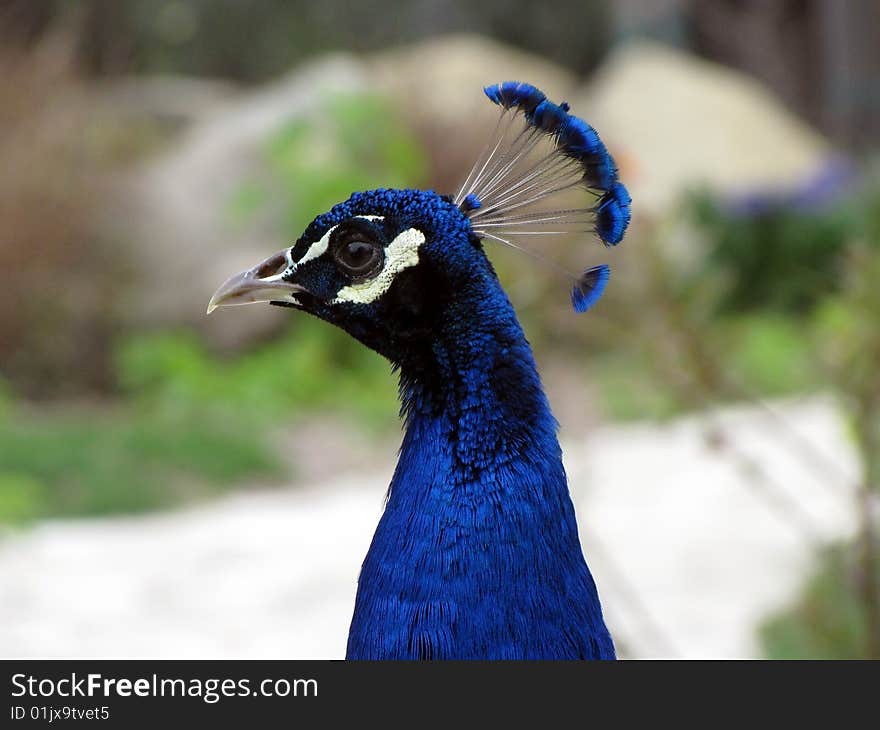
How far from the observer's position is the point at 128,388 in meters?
5.35

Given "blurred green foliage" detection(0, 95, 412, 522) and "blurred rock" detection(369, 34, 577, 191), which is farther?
"blurred rock" detection(369, 34, 577, 191)

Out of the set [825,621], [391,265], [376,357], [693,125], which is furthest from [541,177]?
[693,125]

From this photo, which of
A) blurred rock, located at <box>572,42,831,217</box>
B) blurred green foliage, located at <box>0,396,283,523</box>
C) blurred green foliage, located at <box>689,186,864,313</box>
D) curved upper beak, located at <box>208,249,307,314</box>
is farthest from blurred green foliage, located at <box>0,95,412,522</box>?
curved upper beak, located at <box>208,249,307,314</box>

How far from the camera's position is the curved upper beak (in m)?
1.18

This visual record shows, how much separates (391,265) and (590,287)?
7.5 inches

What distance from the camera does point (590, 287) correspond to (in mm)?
1109

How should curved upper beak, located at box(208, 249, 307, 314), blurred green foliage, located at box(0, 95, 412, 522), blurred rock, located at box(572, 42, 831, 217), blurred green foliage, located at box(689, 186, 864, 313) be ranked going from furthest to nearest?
blurred rock, located at box(572, 42, 831, 217)
blurred green foliage, located at box(689, 186, 864, 313)
blurred green foliage, located at box(0, 95, 412, 522)
curved upper beak, located at box(208, 249, 307, 314)

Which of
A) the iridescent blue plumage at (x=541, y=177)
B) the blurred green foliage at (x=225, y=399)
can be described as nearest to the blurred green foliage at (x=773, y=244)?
the blurred green foliage at (x=225, y=399)

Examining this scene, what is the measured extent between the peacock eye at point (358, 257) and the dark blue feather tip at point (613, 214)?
0.70ft

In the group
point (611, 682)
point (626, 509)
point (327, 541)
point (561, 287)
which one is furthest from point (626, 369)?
point (611, 682)

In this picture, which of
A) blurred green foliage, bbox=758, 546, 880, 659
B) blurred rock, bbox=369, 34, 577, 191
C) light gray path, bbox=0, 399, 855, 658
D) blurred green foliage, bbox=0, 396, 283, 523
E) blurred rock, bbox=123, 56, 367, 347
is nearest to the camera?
blurred green foliage, bbox=758, 546, 880, 659

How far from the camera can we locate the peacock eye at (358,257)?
3.73 ft

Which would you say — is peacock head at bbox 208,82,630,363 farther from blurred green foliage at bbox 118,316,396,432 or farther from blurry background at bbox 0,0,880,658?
blurred green foliage at bbox 118,316,396,432

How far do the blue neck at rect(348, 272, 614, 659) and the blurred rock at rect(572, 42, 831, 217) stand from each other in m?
5.78
